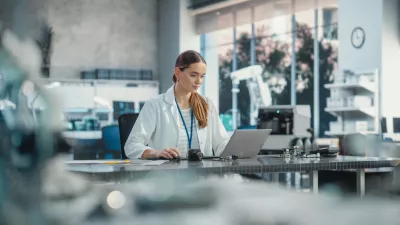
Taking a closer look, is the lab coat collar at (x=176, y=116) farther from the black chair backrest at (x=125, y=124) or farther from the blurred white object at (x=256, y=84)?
the blurred white object at (x=256, y=84)

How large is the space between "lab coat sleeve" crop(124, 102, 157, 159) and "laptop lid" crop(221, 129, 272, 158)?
33 centimetres

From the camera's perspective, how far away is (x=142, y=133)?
2.53 metres

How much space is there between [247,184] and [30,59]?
14cm

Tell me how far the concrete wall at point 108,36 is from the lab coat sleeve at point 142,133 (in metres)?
8.55

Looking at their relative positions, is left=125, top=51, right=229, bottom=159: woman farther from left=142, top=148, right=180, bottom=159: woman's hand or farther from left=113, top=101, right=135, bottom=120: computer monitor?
left=113, top=101, right=135, bottom=120: computer monitor

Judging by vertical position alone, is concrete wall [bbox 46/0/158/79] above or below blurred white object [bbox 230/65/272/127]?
above

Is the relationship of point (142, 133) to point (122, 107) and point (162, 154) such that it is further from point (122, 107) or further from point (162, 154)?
point (122, 107)

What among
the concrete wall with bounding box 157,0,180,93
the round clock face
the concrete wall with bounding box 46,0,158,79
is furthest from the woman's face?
the concrete wall with bounding box 157,0,180,93

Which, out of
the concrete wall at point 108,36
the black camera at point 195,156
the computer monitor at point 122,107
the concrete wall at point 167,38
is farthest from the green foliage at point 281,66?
the black camera at point 195,156

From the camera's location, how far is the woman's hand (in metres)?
2.29

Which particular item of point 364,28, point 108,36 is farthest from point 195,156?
point 108,36

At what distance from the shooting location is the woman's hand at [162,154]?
90.0 inches

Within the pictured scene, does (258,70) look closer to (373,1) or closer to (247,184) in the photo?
(373,1)

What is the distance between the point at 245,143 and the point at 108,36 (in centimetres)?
946
